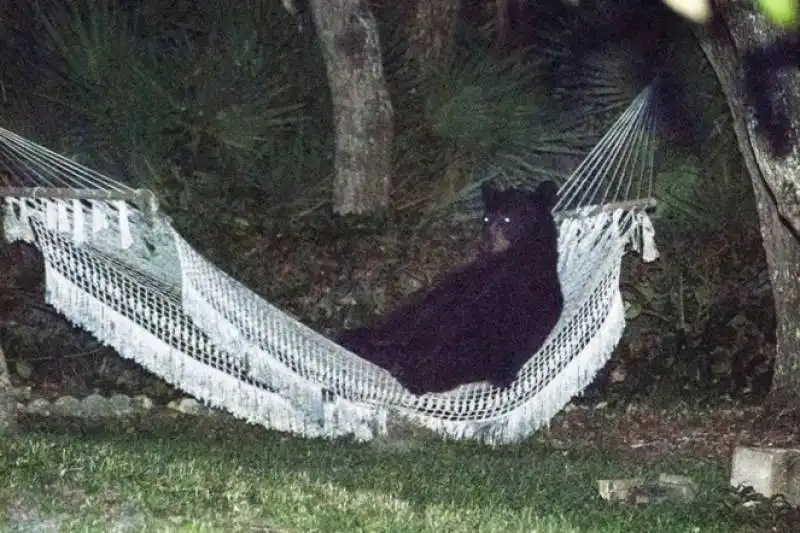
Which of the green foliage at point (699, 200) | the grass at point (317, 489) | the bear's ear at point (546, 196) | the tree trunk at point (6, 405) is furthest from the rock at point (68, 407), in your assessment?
the green foliage at point (699, 200)

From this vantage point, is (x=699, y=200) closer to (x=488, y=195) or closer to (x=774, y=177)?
(x=488, y=195)

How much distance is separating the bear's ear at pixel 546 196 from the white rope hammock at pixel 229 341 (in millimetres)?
782

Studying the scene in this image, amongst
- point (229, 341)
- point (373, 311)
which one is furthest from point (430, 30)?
point (229, 341)

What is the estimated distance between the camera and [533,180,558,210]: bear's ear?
588 centimetres

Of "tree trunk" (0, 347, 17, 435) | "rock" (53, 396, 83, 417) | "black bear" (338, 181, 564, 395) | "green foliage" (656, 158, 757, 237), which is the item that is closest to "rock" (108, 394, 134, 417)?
"rock" (53, 396, 83, 417)

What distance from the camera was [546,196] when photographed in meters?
5.89

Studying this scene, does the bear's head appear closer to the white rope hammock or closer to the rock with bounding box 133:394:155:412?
the white rope hammock

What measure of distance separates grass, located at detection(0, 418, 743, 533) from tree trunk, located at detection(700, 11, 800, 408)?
0.65m

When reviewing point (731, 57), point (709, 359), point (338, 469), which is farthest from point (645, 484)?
point (709, 359)

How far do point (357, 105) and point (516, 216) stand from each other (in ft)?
→ 4.67

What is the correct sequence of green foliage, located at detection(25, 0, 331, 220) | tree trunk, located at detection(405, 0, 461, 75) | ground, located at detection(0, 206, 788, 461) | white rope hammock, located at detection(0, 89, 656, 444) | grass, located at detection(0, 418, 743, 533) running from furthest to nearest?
tree trunk, located at detection(405, 0, 461, 75)
green foliage, located at detection(25, 0, 331, 220)
ground, located at detection(0, 206, 788, 461)
white rope hammock, located at detection(0, 89, 656, 444)
grass, located at detection(0, 418, 743, 533)

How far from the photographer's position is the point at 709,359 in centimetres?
640

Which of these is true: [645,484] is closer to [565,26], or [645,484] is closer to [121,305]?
[121,305]

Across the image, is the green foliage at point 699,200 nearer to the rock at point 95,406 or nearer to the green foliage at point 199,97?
the green foliage at point 199,97
